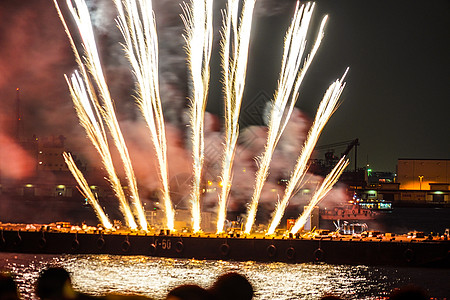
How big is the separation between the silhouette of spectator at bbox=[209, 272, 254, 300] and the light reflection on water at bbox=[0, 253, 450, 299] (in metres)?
21.4

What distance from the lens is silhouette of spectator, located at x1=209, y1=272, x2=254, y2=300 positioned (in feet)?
14.5

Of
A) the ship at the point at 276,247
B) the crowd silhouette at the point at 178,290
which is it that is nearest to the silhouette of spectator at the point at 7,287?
the crowd silhouette at the point at 178,290

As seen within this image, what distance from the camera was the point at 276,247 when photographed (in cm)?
3238

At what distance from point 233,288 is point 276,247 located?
1118 inches

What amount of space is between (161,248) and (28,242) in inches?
361

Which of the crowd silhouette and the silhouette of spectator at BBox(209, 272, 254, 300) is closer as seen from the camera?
the crowd silhouette

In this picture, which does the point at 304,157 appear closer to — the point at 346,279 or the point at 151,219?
the point at 346,279

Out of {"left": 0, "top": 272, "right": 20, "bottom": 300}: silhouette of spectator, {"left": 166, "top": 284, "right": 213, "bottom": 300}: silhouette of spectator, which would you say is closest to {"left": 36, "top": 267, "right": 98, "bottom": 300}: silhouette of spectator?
{"left": 0, "top": 272, "right": 20, "bottom": 300}: silhouette of spectator

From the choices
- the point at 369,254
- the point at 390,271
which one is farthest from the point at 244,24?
the point at 390,271

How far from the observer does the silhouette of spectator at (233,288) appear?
14.5ft

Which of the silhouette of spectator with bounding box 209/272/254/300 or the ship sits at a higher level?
the ship

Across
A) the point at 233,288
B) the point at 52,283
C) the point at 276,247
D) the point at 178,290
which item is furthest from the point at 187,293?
the point at 276,247

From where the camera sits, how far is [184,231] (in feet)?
115

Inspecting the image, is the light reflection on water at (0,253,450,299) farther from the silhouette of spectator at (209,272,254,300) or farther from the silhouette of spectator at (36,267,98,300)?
the silhouette of spectator at (209,272,254,300)
